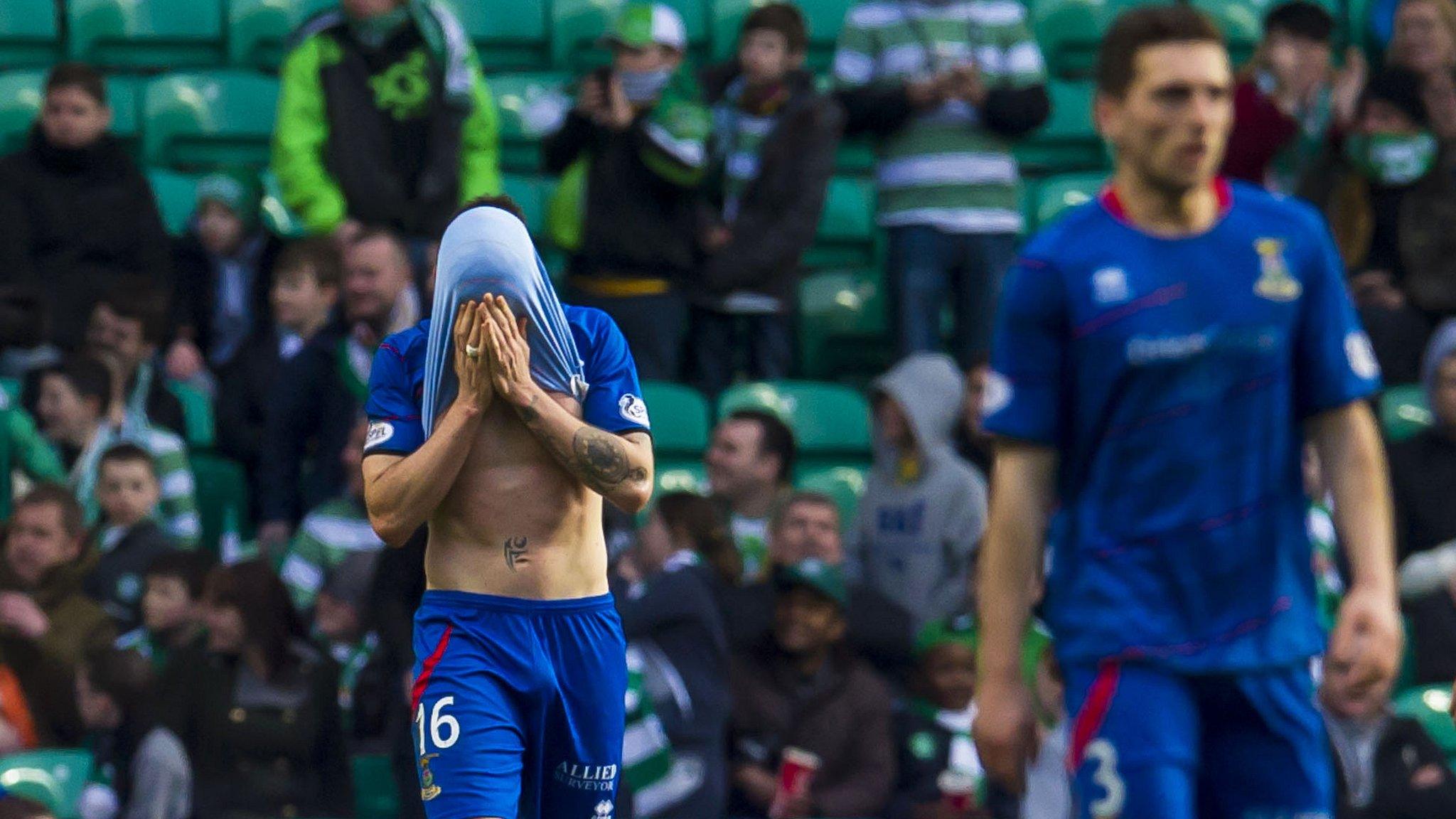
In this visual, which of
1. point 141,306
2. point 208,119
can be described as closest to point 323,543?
point 141,306

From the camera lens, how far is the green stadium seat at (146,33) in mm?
12352

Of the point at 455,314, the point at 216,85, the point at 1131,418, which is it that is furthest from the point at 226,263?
the point at 1131,418

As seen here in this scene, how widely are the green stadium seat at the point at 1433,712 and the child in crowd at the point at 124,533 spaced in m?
4.53

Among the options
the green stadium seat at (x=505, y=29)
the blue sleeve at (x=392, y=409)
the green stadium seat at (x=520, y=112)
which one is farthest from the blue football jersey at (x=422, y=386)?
the green stadium seat at (x=505, y=29)

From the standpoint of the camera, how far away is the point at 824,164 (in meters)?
9.95

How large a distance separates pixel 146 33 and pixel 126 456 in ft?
12.6

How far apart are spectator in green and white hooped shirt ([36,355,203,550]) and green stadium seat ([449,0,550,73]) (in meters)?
3.47

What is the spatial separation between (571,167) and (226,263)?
68.3 inches

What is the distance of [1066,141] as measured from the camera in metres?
12.0

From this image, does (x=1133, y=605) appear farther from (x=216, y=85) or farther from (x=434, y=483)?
(x=216, y=85)

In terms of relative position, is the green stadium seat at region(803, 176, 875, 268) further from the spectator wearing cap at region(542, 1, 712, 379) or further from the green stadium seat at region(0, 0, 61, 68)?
the green stadium seat at region(0, 0, 61, 68)

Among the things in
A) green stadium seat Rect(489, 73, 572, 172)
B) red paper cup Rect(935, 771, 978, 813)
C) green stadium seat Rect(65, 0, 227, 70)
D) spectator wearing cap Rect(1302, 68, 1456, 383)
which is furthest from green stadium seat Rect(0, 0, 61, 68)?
red paper cup Rect(935, 771, 978, 813)

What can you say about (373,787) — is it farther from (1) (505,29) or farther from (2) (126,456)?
(1) (505,29)

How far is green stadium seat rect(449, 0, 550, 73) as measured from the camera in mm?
12453
